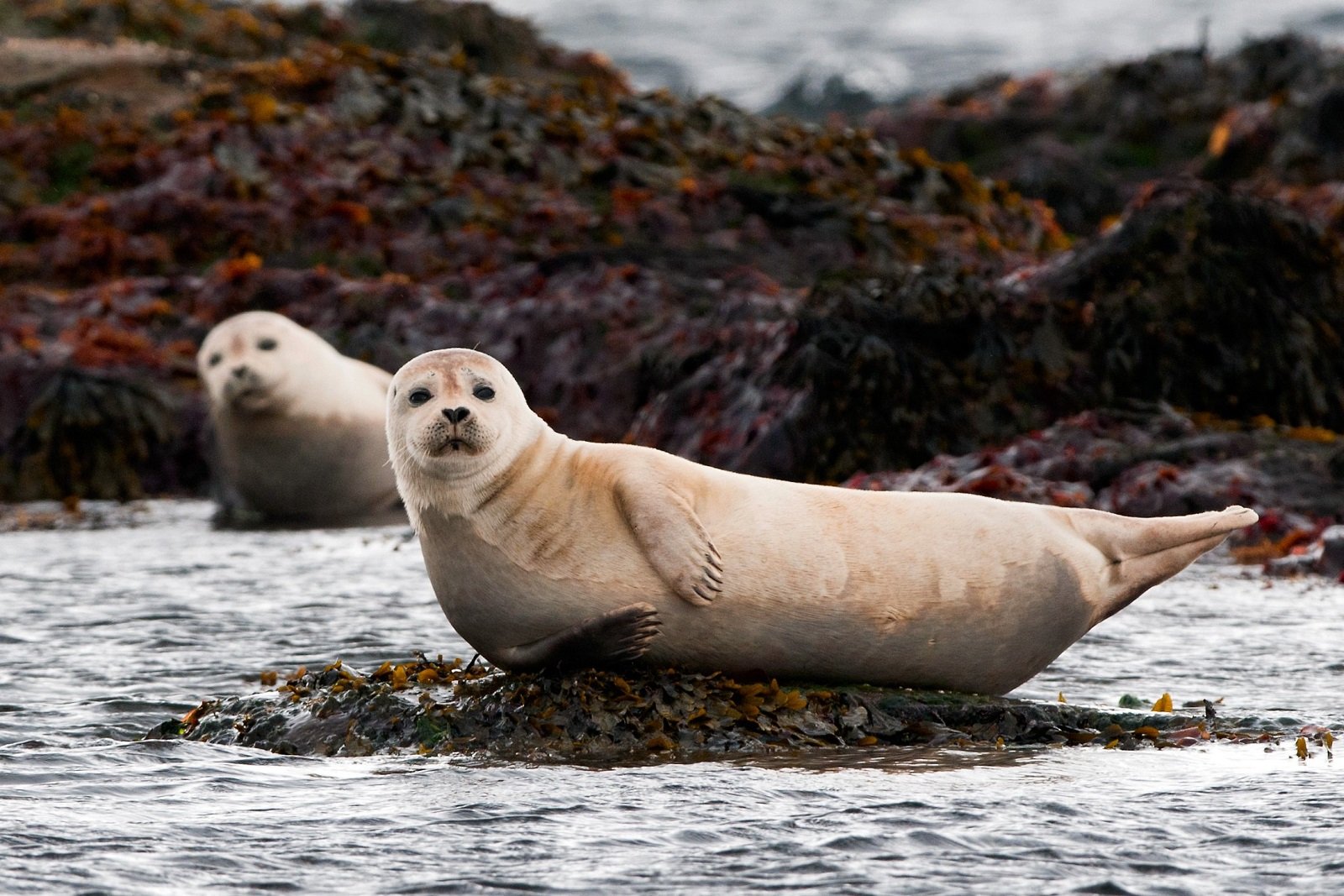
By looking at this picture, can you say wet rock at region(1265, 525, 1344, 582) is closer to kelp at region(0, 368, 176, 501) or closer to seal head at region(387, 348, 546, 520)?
seal head at region(387, 348, 546, 520)

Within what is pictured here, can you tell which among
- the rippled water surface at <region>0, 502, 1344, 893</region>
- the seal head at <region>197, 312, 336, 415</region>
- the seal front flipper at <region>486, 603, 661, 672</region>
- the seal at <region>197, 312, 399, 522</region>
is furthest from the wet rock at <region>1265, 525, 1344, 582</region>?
the seal head at <region>197, 312, 336, 415</region>

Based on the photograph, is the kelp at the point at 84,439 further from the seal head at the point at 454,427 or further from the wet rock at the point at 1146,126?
the wet rock at the point at 1146,126

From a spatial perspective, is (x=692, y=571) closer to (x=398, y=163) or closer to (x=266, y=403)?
(x=266, y=403)

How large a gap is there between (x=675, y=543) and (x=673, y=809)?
96 centimetres

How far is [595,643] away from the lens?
18.7ft

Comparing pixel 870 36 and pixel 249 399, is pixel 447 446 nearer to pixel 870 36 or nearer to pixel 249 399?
pixel 249 399

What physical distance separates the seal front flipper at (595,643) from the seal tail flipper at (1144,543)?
62.6 inches

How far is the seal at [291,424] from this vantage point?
13.3 m

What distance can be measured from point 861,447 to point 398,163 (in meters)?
8.08

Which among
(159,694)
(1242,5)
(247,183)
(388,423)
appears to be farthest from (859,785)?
(1242,5)

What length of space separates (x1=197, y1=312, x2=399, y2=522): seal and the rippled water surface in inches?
230

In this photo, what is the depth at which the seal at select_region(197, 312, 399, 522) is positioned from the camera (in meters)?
13.3

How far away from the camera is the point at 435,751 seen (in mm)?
5711

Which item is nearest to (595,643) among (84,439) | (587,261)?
(84,439)
